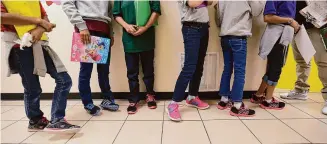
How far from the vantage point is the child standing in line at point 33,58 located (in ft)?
4.41

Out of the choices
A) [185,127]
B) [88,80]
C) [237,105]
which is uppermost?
[88,80]

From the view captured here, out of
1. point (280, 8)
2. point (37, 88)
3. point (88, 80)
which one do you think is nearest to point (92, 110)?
point (88, 80)

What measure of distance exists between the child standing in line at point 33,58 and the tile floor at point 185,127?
136mm

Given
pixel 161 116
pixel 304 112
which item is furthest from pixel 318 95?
pixel 161 116

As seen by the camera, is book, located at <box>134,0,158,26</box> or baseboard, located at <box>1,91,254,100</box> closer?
book, located at <box>134,0,158,26</box>

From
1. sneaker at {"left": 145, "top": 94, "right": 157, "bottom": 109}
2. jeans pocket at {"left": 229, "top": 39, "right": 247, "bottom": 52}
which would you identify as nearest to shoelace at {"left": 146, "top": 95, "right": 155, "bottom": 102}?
sneaker at {"left": 145, "top": 94, "right": 157, "bottom": 109}

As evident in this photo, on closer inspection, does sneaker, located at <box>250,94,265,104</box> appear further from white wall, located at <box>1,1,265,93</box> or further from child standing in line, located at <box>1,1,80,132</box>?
child standing in line, located at <box>1,1,80,132</box>

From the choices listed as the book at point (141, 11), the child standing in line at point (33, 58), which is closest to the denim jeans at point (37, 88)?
the child standing in line at point (33, 58)

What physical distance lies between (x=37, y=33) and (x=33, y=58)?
0.66 feet

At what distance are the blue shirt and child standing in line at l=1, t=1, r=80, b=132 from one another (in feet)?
5.80

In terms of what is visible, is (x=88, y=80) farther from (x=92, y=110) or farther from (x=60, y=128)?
(x=60, y=128)

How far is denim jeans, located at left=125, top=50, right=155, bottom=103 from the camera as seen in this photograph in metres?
2.05

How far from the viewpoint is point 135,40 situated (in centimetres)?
199

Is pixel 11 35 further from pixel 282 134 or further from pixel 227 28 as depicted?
pixel 282 134
